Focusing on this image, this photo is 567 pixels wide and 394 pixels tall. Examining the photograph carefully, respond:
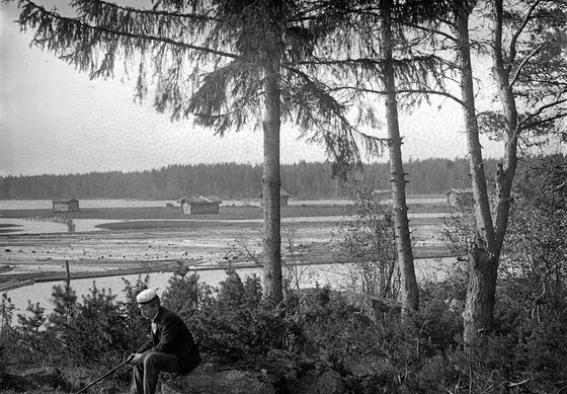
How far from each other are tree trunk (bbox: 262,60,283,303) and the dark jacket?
9.28 feet

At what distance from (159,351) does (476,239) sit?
5739 mm

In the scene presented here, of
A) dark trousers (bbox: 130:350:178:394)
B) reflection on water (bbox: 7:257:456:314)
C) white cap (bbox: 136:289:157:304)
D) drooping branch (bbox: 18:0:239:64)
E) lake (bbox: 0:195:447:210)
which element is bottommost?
reflection on water (bbox: 7:257:456:314)

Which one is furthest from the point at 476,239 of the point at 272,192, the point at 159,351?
the point at 159,351

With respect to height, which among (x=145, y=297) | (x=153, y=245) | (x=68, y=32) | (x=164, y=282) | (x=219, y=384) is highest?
(x=68, y=32)

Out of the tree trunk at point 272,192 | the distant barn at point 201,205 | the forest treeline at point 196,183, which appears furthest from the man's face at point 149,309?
the distant barn at point 201,205

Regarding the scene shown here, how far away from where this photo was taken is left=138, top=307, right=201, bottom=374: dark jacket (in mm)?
5520

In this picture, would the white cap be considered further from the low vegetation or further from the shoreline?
the shoreline

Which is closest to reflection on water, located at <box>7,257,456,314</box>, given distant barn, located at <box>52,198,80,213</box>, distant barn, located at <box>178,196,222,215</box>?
distant barn, located at <box>52,198,80,213</box>

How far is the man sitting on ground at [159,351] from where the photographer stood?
17.6ft

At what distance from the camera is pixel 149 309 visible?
18.1ft

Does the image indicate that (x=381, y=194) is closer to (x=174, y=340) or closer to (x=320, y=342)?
(x=320, y=342)

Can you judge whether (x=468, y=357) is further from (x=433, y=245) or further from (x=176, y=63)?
(x=433, y=245)

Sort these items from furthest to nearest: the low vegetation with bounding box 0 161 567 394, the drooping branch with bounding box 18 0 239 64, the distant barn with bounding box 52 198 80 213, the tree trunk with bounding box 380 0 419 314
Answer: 1. the distant barn with bounding box 52 198 80 213
2. the tree trunk with bounding box 380 0 419 314
3. the drooping branch with bounding box 18 0 239 64
4. the low vegetation with bounding box 0 161 567 394

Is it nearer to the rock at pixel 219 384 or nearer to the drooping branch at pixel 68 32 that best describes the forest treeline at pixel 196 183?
the drooping branch at pixel 68 32
